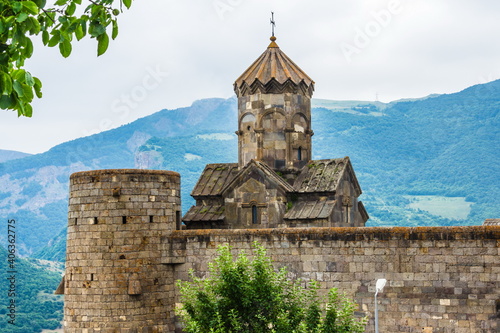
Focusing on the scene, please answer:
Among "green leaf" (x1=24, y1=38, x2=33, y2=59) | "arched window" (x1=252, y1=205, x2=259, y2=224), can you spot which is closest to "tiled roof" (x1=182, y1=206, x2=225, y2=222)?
"arched window" (x1=252, y1=205, x2=259, y2=224)

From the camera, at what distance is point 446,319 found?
70.5ft

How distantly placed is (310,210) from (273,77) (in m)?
5.29

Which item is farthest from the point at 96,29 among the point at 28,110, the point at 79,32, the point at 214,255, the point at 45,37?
the point at 214,255

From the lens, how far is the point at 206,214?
3189cm

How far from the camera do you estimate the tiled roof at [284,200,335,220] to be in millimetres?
30250

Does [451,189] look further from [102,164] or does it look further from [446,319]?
[446,319]

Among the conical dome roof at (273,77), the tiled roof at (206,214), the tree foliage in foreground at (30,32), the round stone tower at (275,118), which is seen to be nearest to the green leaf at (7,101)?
the tree foliage in foreground at (30,32)

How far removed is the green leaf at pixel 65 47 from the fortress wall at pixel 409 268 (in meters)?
13.5

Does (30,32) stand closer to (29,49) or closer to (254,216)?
(29,49)

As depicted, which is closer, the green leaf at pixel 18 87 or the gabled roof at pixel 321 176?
the green leaf at pixel 18 87

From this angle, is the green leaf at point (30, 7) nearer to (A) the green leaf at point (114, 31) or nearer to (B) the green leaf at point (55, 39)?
(B) the green leaf at point (55, 39)

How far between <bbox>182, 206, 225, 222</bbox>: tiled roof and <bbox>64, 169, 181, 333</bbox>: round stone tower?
7257mm

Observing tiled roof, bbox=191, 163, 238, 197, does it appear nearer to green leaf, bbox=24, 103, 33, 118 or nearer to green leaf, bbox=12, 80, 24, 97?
green leaf, bbox=24, 103, 33, 118

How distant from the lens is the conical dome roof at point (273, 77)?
32484 millimetres
